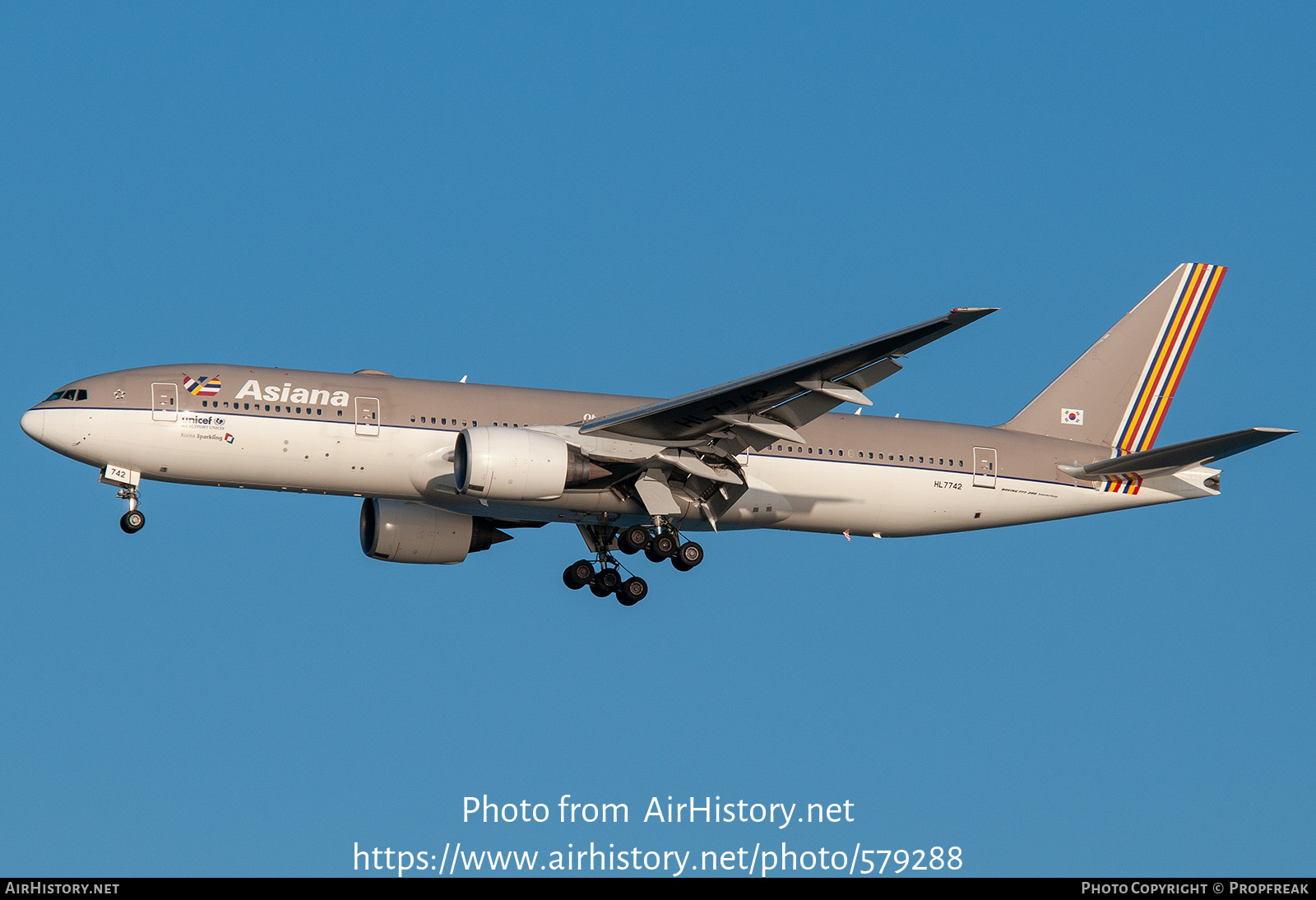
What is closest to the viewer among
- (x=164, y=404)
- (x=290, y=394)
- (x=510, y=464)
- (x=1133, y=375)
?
(x=510, y=464)

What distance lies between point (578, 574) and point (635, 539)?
9.84 ft

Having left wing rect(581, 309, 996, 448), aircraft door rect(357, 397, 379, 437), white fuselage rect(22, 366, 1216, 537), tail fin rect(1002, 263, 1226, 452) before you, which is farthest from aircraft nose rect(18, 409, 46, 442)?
tail fin rect(1002, 263, 1226, 452)

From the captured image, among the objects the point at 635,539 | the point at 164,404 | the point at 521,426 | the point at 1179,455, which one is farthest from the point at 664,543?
the point at 1179,455

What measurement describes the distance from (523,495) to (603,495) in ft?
9.08

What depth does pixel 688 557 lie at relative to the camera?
35.4m

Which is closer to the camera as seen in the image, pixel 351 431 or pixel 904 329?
pixel 904 329

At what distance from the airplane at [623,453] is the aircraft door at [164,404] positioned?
60mm

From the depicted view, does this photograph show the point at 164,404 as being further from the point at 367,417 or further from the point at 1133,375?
the point at 1133,375

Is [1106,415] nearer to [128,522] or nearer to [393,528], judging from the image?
[393,528]

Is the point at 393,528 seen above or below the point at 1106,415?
below

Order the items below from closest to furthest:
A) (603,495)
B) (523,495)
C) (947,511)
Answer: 1. (523,495)
2. (603,495)
3. (947,511)

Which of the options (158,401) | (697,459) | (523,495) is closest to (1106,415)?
(697,459)
